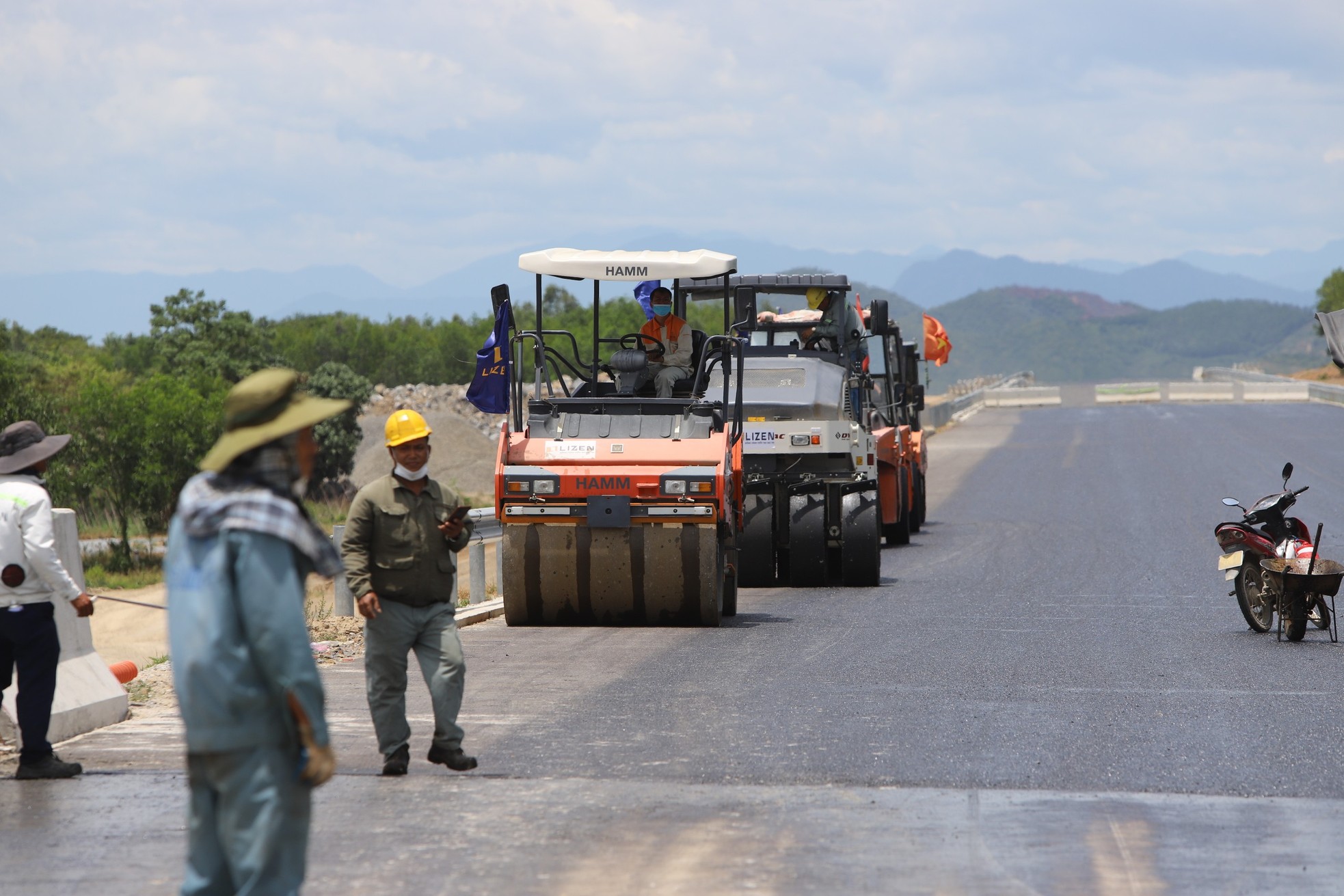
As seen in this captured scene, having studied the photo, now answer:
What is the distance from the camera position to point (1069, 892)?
5.74 metres

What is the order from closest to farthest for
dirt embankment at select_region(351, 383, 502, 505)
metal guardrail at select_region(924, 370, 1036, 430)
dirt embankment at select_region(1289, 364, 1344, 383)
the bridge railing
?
metal guardrail at select_region(924, 370, 1036, 430) < the bridge railing < dirt embankment at select_region(351, 383, 502, 505) < dirt embankment at select_region(1289, 364, 1344, 383)

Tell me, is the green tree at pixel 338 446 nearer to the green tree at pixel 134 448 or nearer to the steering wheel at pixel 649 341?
the green tree at pixel 134 448

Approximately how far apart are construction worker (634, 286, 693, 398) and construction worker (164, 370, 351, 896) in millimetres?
10012

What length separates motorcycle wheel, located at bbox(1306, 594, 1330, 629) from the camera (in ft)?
40.8

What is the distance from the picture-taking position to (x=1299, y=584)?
39.8 ft

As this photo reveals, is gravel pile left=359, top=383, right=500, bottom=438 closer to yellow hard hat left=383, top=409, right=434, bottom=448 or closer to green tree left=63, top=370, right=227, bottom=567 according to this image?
green tree left=63, top=370, right=227, bottom=567

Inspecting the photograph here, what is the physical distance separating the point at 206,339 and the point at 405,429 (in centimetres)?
7015

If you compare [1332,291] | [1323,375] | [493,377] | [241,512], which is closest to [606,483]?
[493,377]

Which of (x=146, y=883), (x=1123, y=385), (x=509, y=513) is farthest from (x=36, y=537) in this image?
(x=1123, y=385)

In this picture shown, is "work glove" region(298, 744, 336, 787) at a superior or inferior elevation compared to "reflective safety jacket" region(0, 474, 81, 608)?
inferior

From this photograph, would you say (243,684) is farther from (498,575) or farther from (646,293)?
(498,575)

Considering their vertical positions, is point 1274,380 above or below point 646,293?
below

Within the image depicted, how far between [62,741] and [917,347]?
15.9m

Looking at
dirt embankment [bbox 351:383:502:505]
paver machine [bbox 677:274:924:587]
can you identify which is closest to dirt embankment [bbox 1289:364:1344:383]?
dirt embankment [bbox 351:383:502:505]
